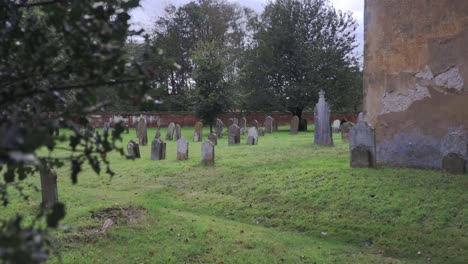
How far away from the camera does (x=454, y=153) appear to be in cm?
1120

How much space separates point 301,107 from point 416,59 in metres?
24.5

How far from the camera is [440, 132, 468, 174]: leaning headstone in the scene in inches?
436

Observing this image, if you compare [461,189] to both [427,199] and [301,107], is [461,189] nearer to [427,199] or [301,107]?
[427,199]

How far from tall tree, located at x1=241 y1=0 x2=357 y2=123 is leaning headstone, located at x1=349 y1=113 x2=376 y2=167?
23717mm

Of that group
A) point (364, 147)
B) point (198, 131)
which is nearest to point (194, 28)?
point (198, 131)

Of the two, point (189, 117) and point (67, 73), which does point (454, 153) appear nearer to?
point (67, 73)

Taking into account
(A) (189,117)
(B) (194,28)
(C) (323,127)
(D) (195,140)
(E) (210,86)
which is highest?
(B) (194,28)

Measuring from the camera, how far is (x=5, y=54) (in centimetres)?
215

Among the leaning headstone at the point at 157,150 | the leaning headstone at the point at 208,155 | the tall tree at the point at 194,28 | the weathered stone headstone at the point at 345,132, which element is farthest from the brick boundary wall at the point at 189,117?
the leaning headstone at the point at 208,155

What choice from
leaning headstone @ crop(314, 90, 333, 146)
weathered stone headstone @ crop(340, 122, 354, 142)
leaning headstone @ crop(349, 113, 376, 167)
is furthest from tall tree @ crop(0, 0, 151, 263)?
weathered stone headstone @ crop(340, 122, 354, 142)

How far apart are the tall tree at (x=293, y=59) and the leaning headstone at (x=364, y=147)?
23.7m

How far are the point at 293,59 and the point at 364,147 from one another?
25.7m

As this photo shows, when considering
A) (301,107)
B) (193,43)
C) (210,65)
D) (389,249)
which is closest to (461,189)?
(389,249)

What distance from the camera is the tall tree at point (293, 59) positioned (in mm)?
36750
